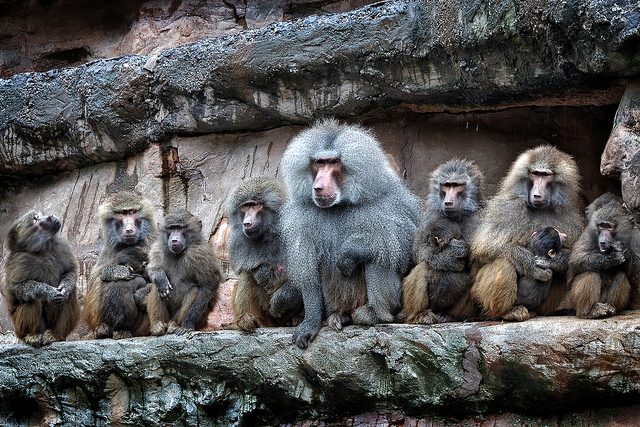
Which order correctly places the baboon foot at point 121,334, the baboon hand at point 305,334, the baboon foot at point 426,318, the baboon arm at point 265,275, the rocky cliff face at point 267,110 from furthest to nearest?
1. the baboon foot at point 121,334
2. the baboon arm at point 265,275
3. the baboon hand at point 305,334
4. the baboon foot at point 426,318
5. the rocky cliff face at point 267,110

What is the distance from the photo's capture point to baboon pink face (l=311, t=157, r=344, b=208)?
6.31m

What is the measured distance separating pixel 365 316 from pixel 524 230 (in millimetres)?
1350

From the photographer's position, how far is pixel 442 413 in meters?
5.97

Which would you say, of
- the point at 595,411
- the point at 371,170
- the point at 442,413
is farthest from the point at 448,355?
Result: the point at 371,170

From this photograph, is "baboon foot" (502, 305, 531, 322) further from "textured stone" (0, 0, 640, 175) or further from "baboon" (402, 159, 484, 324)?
"textured stone" (0, 0, 640, 175)

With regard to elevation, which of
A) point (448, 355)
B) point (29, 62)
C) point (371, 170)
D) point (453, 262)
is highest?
point (29, 62)

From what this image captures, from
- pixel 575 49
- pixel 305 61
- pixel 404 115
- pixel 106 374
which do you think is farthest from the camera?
pixel 404 115

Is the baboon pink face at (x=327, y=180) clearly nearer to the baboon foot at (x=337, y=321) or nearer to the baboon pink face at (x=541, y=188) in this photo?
the baboon foot at (x=337, y=321)

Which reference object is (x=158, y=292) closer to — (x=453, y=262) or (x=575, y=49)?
(x=453, y=262)

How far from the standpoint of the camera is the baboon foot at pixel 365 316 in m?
6.21

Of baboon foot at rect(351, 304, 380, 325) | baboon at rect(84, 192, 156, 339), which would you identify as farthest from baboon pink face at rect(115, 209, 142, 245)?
baboon foot at rect(351, 304, 380, 325)

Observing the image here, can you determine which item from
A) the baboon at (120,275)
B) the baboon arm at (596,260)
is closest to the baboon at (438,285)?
the baboon arm at (596,260)

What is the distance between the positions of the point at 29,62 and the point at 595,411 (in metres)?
7.66

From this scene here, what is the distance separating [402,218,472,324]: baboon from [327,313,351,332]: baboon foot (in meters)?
0.48
